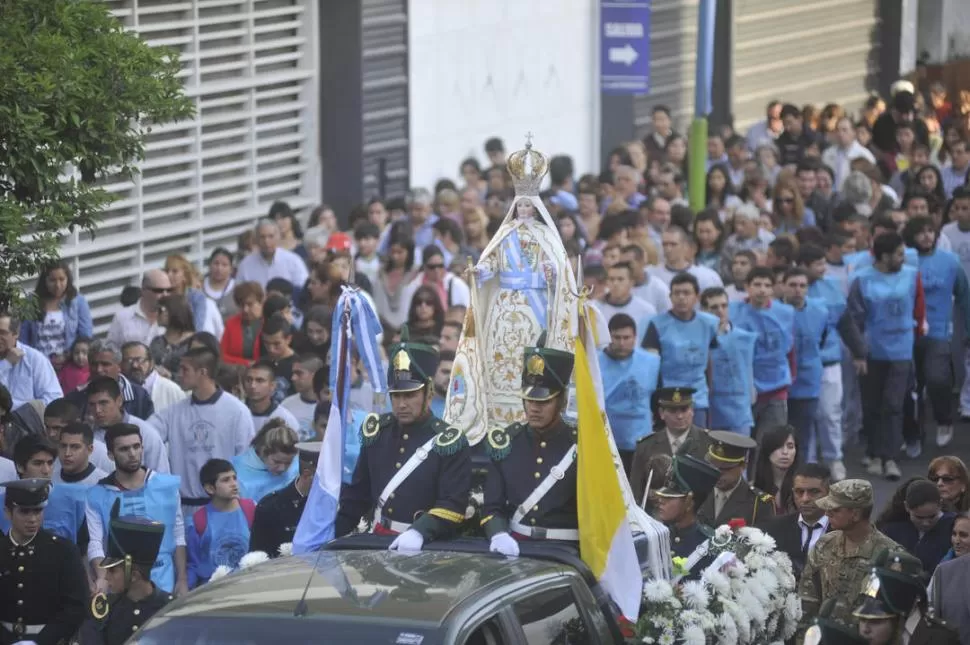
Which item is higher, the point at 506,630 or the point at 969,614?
the point at 506,630

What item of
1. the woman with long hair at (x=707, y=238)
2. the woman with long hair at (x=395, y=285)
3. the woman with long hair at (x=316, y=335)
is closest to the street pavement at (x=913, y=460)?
the woman with long hair at (x=707, y=238)

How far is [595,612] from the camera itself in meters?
7.91

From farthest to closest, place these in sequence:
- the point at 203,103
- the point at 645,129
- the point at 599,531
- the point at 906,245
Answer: the point at 645,129
the point at 203,103
the point at 906,245
the point at 599,531

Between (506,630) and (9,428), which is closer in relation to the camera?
(506,630)

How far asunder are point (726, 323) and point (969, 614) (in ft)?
20.2

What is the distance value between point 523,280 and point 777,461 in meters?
1.80

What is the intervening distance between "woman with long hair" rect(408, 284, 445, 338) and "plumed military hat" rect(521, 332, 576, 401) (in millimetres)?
6086

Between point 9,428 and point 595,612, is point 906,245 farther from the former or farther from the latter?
point 595,612

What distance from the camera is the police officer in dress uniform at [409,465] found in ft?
29.0

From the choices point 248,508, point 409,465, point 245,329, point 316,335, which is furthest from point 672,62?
point 409,465

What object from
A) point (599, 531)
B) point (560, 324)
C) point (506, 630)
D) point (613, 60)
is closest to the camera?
point (506, 630)

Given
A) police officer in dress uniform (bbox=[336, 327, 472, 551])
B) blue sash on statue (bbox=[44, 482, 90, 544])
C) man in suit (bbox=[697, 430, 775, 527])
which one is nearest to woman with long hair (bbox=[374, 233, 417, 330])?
blue sash on statue (bbox=[44, 482, 90, 544])

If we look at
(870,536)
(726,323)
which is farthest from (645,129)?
(870,536)

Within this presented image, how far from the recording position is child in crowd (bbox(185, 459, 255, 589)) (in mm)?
11398
